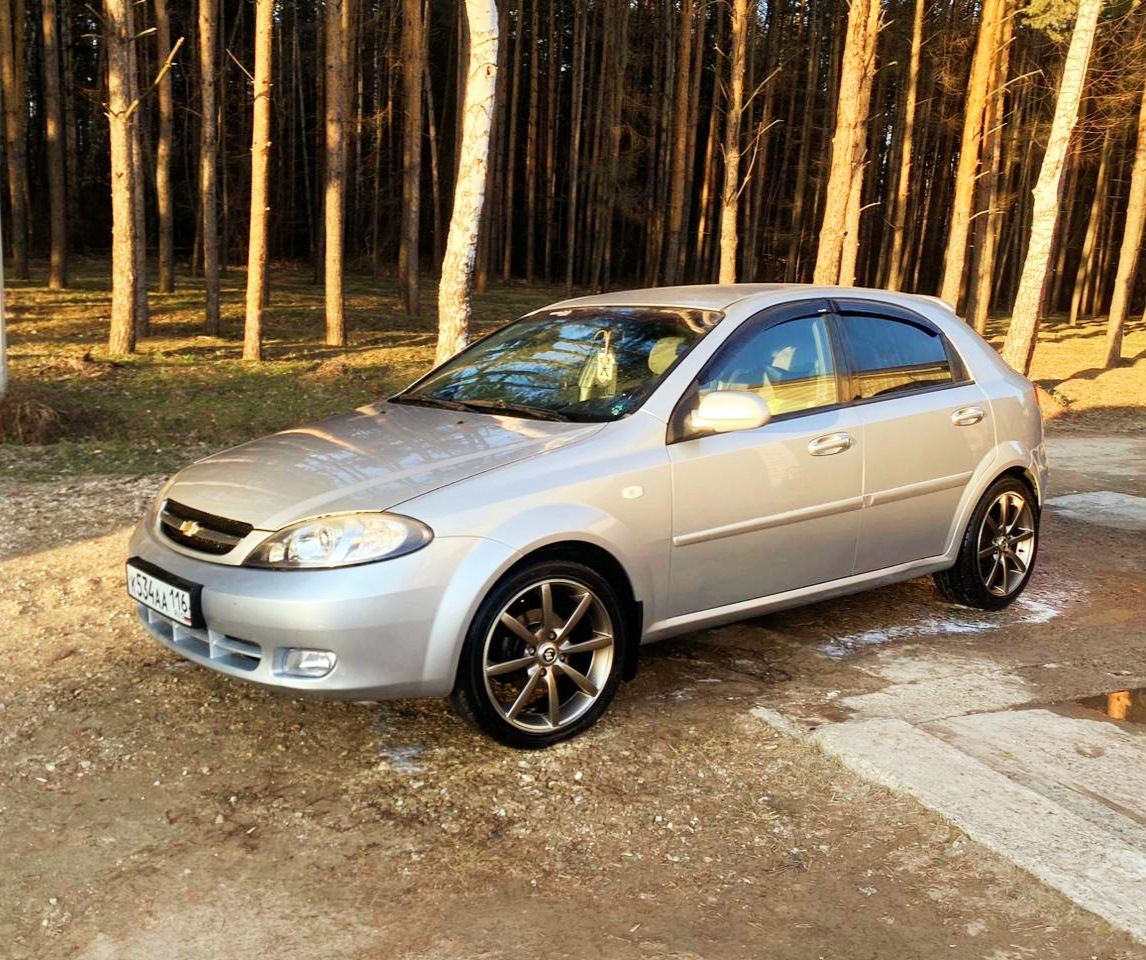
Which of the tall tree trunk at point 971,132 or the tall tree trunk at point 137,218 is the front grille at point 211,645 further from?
the tall tree trunk at point 971,132

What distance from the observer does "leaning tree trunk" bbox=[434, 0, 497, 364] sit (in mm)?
8664

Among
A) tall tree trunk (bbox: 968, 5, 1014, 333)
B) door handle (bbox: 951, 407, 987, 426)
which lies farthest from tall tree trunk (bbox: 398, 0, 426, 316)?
door handle (bbox: 951, 407, 987, 426)

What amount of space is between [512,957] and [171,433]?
353 inches

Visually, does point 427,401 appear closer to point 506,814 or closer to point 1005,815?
point 506,814

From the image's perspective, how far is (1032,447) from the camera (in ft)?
19.0

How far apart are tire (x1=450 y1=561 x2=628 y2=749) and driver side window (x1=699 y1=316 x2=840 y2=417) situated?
107cm

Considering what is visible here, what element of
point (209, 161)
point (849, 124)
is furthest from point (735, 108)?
point (209, 161)

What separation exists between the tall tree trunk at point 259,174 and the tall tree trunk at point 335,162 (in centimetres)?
87

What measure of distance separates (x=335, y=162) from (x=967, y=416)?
37.3ft

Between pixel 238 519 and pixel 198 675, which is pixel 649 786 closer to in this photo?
pixel 238 519

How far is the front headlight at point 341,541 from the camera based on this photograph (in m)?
3.55

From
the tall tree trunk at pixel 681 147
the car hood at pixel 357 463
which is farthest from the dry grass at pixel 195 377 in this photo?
the car hood at pixel 357 463

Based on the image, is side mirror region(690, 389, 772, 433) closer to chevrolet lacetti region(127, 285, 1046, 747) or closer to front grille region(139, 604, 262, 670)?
chevrolet lacetti region(127, 285, 1046, 747)

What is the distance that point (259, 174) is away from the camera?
1389 centimetres
